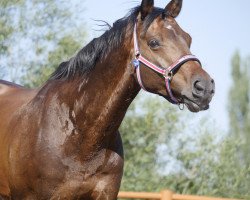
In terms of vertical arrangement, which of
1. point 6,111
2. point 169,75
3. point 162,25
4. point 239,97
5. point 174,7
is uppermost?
point 174,7

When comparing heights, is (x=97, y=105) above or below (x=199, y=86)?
below

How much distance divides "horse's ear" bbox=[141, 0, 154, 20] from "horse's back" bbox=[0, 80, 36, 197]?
148 centimetres

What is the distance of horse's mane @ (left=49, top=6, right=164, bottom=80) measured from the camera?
4.64 meters

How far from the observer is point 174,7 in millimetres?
4621

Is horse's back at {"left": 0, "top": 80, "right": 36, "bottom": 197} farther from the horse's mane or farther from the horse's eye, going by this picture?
the horse's eye

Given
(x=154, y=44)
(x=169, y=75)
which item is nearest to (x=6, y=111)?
(x=154, y=44)

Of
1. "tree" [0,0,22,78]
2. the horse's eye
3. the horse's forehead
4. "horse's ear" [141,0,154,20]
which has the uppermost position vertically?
"horse's ear" [141,0,154,20]

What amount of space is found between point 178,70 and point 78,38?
1205cm

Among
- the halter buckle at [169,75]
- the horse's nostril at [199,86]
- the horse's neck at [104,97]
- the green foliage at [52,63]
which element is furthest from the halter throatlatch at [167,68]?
the green foliage at [52,63]

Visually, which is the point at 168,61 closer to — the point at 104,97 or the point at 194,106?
the point at 194,106

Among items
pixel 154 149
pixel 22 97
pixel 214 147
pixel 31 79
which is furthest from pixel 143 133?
pixel 22 97

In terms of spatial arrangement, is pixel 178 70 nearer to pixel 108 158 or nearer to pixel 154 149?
pixel 108 158

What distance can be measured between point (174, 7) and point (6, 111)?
2001 millimetres

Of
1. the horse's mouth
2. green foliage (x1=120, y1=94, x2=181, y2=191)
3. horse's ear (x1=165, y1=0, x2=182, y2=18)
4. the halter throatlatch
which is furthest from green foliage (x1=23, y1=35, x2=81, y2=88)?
the horse's mouth
